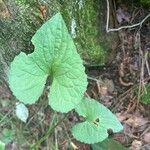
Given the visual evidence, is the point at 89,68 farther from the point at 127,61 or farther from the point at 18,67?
the point at 18,67

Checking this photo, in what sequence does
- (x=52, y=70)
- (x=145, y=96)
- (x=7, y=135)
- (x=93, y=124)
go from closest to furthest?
1. (x=52, y=70)
2. (x=93, y=124)
3. (x=7, y=135)
4. (x=145, y=96)

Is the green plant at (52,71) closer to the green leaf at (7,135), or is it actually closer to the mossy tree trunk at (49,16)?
the mossy tree trunk at (49,16)

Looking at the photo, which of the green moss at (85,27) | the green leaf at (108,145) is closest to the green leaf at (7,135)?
the green leaf at (108,145)

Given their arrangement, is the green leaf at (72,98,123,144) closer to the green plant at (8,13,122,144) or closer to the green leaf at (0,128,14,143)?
the green plant at (8,13,122,144)

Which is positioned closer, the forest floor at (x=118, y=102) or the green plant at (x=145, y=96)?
the forest floor at (x=118, y=102)

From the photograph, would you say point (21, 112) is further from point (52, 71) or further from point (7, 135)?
point (52, 71)

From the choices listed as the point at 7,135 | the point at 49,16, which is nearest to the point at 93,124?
the point at 7,135
